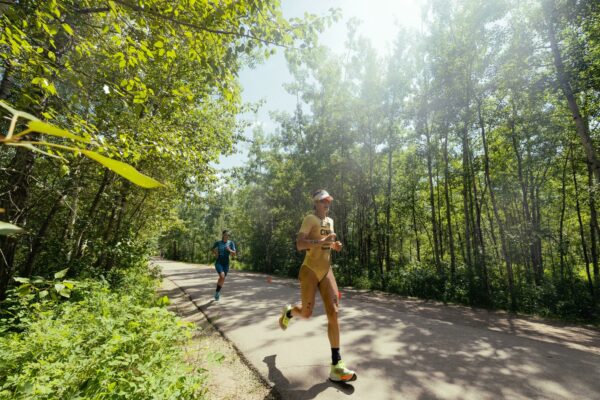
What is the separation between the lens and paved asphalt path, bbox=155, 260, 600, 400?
11.2 ft

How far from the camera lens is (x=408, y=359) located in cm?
429

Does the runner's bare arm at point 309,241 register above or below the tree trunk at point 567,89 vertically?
below

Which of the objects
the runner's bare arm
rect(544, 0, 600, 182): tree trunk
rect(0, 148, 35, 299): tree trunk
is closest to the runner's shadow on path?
the runner's bare arm

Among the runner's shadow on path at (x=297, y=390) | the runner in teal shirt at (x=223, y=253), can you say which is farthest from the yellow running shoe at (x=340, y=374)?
the runner in teal shirt at (x=223, y=253)

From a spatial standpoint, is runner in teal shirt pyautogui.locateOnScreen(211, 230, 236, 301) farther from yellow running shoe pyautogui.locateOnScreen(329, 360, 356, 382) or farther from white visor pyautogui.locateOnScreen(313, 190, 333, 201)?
yellow running shoe pyautogui.locateOnScreen(329, 360, 356, 382)

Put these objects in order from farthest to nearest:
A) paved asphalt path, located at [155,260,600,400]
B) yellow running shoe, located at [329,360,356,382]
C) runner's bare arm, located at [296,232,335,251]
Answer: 1. runner's bare arm, located at [296,232,335,251]
2. yellow running shoe, located at [329,360,356,382]
3. paved asphalt path, located at [155,260,600,400]

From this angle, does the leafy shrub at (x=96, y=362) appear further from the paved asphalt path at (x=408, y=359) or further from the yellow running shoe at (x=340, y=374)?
the yellow running shoe at (x=340, y=374)

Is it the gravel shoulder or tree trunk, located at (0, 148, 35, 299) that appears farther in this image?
tree trunk, located at (0, 148, 35, 299)

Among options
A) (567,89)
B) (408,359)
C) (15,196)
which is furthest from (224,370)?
(567,89)

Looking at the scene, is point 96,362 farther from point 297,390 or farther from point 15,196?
point 15,196

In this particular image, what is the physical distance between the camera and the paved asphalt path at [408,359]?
3.43m

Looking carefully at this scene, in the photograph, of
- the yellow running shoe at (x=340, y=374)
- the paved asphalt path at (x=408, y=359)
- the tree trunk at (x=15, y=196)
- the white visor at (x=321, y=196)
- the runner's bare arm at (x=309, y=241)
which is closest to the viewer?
the paved asphalt path at (x=408, y=359)

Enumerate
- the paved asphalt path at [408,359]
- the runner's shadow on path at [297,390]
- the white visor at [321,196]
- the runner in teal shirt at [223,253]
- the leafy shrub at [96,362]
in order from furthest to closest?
the runner in teal shirt at [223,253]
the white visor at [321,196]
the paved asphalt path at [408,359]
the runner's shadow on path at [297,390]
the leafy shrub at [96,362]

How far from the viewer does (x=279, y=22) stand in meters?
3.16
